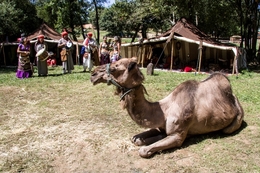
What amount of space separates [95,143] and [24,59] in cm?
783

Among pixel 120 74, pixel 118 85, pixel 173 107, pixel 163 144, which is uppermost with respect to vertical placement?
pixel 120 74

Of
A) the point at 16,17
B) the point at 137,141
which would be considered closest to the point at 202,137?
the point at 137,141

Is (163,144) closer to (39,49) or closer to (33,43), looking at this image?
(39,49)

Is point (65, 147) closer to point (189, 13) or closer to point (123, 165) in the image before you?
point (123, 165)

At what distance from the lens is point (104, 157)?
4.04 metres

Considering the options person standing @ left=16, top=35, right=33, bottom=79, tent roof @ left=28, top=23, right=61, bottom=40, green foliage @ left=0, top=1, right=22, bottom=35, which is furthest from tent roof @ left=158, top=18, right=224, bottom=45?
green foliage @ left=0, top=1, right=22, bottom=35

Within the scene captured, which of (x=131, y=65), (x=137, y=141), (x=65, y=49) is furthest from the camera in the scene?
(x=65, y=49)

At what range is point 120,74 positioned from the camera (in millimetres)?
3609

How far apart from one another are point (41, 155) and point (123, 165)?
1.42 meters

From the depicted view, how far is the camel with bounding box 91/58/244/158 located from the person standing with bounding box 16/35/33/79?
26.9 ft

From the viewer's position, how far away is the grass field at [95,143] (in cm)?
370

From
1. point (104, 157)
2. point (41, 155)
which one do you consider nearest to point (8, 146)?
point (41, 155)

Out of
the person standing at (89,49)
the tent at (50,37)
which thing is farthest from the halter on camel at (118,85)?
the tent at (50,37)

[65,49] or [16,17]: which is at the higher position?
[16,17]
